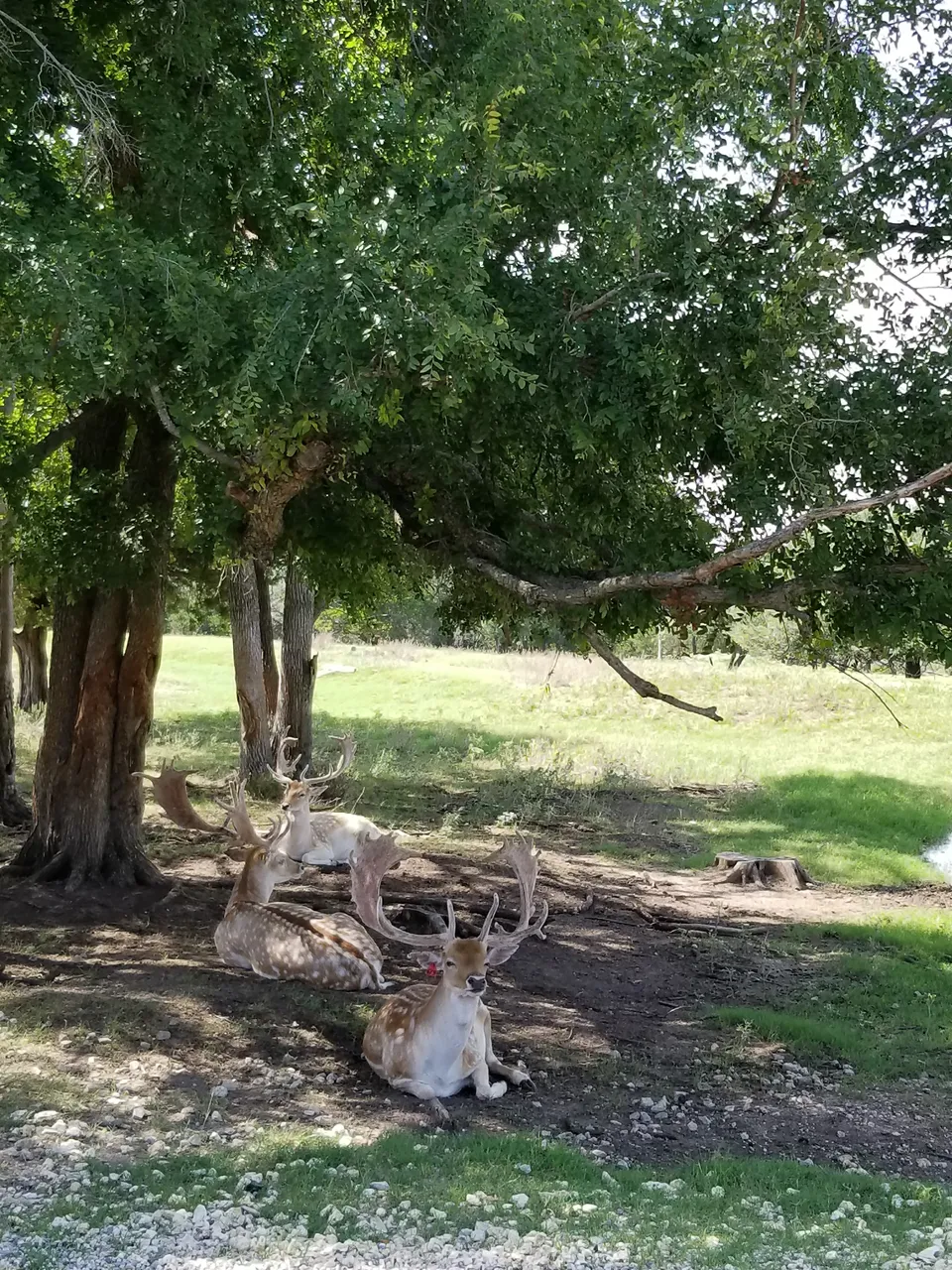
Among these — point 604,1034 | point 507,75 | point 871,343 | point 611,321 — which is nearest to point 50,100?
point 507,75

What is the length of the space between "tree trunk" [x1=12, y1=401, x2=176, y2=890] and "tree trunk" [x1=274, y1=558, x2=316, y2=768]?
6.66m

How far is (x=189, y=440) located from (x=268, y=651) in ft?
34.4

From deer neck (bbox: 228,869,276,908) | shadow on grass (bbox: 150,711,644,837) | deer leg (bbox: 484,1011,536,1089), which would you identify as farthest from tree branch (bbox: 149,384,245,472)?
shadow on grass (bbox: 150,711,644,837)

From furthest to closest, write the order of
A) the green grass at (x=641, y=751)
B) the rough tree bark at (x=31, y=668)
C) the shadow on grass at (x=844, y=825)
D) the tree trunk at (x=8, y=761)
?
the rough tree bark at (x=31, y=668)
the green grass at (x=641, y=751)
the shadow on grass at (x=844, y=825)
the tree trunk at (x=8, y=761)

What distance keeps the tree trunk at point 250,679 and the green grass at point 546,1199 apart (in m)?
11.5

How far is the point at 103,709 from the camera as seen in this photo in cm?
1174

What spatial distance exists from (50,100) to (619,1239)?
7.55 metres

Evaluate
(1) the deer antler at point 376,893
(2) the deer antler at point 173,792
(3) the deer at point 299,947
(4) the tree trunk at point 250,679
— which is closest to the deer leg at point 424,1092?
(1) the deer antler at point 376,893

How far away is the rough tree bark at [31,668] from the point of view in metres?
28.1

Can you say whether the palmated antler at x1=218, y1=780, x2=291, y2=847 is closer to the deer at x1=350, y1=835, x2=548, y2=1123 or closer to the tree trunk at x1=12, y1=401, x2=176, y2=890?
the tree trunk at x1=12, y1=401, x2=176, y2=890

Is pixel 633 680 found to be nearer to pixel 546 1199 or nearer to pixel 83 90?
pixel 546 1199

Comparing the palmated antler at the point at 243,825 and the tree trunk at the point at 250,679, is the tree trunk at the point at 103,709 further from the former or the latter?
the tree trunk at the point at 250,679

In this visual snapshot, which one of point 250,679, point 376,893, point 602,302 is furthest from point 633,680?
point 250,679

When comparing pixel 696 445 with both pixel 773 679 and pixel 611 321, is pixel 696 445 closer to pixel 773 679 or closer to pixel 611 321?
pixel 611 321
